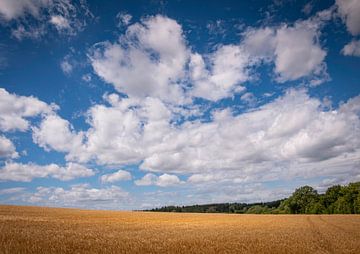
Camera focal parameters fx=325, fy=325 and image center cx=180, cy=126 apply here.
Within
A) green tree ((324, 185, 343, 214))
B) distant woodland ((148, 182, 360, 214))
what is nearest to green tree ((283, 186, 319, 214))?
distant woodland ((148, 182, 360, 214))

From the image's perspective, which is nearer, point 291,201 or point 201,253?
point 201,253

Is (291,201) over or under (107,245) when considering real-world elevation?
over

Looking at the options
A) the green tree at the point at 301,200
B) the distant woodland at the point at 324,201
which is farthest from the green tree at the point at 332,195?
the green tree at the point at 301,200

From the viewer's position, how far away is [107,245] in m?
15.8

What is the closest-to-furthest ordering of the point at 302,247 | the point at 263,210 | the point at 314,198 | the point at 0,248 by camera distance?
the point at 0,248
the point at 302,247
the point at 314,198
the point at 263,210

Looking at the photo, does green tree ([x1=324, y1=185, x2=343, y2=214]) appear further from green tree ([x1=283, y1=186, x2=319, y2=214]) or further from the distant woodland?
green tree ([x1=283, y1=186, x2=319, y2=214])

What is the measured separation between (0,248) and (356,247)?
17.4m

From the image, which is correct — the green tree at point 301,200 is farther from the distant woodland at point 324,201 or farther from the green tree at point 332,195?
the green tree at point 332,195

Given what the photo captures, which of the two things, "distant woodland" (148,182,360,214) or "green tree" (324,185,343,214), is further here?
"green tree" (324,185,343,214)

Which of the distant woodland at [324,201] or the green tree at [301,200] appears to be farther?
the green tree at [301,200]

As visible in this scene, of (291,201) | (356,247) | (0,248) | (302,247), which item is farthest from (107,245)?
(291,201)

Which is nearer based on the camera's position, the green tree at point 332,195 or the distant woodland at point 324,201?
the distant woodland at point 324,201

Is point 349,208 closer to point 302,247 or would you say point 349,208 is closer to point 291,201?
point 291,201

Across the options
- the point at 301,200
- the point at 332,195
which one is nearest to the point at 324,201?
the point at 332,195
